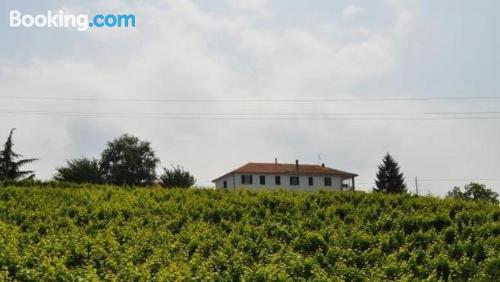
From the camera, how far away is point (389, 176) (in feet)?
238

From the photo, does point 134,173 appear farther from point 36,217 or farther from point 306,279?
point 306,279

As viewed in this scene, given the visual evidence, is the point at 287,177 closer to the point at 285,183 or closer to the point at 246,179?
the point at 285,183

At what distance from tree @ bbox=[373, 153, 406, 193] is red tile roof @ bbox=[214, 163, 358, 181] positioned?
968 centimetres

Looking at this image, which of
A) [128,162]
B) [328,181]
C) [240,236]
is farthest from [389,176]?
[240,236]

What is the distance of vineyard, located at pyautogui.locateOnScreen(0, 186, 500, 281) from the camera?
14.8 meters

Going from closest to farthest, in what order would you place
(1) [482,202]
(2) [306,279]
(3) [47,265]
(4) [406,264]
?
(3) [47,265] < (2) [306,279] < (4) [406,264] < (1) [482,202]

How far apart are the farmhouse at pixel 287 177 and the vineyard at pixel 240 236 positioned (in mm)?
53947

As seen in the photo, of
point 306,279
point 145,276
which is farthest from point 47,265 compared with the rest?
point 306,279

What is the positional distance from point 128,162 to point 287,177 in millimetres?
22242

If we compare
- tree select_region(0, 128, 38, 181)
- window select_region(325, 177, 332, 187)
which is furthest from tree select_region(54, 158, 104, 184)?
window select_region(325, 177, 332, 187)

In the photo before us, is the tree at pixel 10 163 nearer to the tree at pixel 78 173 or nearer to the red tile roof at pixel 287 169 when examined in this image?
the tree at pixel 78 173

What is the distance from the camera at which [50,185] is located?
26406 millimetres

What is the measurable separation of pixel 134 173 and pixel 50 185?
45769 mm

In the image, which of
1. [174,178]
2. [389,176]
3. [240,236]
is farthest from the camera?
[389,176]
